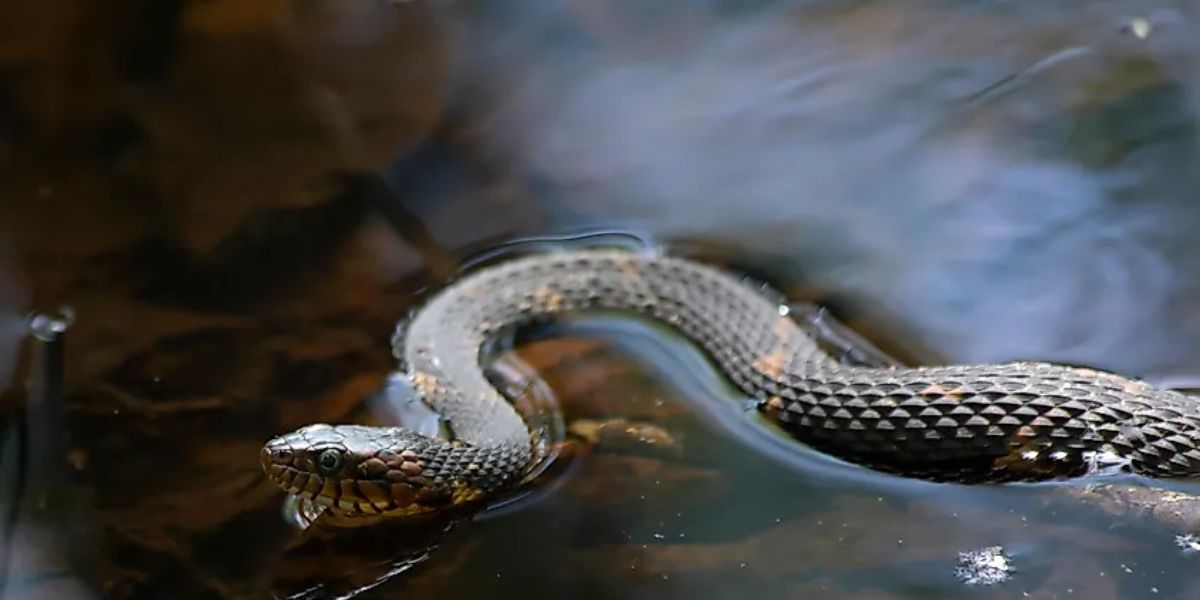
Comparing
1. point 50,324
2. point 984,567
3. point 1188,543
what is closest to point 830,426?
point 984,567

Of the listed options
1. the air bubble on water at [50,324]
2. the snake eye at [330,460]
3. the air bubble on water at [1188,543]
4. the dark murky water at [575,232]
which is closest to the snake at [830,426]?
the snake eye at [330,460]

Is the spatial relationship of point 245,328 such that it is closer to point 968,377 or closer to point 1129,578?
point 968,377

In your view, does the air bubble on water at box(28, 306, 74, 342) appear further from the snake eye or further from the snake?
the snake eye

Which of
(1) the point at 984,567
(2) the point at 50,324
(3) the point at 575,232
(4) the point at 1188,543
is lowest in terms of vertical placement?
(1) the point at 984,567

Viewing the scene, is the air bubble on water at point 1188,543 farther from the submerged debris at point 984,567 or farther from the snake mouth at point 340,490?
the snake mouth at point 340,490

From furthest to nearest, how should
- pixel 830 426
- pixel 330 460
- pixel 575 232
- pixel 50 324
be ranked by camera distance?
1. pixel 575 232
2. pixel 50 324
3. pixel 830 426
4. pixel 330 460

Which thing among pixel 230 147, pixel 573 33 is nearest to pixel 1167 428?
pixel 573 33

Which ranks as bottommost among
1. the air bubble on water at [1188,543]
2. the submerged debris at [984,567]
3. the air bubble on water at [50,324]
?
the submerged debris at [984,567]

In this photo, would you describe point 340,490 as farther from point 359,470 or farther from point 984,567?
point 984,567
